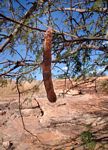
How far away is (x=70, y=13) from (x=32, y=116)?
701cm

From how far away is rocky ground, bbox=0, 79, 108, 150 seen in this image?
1015cm

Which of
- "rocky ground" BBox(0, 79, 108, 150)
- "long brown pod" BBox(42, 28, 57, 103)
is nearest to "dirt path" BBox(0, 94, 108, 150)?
"rocky ground" BBox(0, 79, 108, 150)

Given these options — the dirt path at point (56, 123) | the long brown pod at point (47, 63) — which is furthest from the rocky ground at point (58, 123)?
the long brown pod at point (47, 63)

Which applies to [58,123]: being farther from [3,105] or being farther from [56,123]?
[3,105]

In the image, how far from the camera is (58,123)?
12.2 metres

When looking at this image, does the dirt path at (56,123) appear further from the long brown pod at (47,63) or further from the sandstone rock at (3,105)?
the long brown pod at (47,63)

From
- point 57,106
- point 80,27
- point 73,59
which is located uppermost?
point 80,27

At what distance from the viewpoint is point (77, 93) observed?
1591 cm

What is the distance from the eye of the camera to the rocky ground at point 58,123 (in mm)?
10154

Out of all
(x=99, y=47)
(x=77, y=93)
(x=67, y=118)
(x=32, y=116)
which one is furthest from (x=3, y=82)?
(x=77, y=93)

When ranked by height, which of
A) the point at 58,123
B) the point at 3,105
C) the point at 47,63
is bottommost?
the point at 58,123

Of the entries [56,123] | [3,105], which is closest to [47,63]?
[56,123]

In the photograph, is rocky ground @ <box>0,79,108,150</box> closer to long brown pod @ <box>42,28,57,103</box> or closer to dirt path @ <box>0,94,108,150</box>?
dirt path @ <box>0,94,108,150</box>

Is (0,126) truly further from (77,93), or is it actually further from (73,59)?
(73,59)
